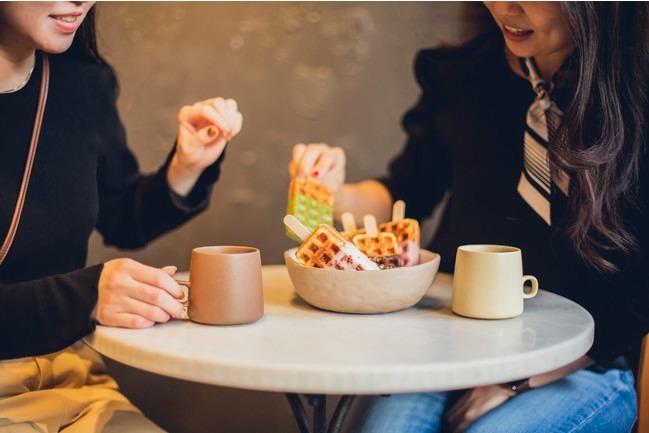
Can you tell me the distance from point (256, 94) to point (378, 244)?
1146 millimetres

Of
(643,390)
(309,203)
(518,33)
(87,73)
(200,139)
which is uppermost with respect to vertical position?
(518,33)

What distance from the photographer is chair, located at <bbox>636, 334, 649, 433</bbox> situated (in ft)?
5.06

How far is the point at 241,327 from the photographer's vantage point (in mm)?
1053

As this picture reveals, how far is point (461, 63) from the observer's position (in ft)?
5.84

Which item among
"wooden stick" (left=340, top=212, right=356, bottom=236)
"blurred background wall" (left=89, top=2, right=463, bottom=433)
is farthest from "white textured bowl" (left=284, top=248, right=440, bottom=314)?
"blurred background wall" (left=89, top=2, right=463, bottom=433)

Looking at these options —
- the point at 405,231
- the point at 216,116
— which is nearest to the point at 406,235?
the point at 405,231

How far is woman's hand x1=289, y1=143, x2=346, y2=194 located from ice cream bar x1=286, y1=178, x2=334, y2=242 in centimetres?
6

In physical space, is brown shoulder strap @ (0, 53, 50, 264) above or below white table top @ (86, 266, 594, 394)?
above

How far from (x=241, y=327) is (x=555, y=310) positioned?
54 cm

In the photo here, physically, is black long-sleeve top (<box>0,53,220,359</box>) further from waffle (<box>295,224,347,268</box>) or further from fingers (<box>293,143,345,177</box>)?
waffle (<box>295,224,347,268</box>)

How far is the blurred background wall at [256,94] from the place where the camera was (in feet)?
7.05

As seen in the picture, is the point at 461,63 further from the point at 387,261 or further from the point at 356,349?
the point at 356,349

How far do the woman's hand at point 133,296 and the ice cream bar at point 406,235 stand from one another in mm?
418

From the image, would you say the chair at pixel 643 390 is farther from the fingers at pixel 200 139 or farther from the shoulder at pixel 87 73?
the shoulder at pixel 87 73
